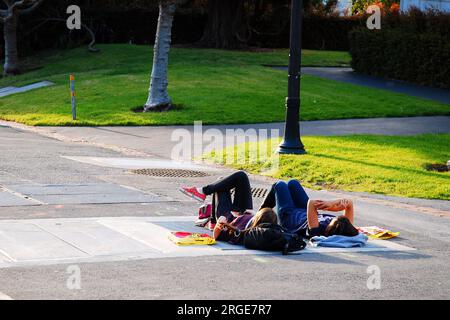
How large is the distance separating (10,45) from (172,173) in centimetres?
2574

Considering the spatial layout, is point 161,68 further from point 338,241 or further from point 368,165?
point 338,241

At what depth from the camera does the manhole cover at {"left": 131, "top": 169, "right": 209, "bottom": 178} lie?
17.1m

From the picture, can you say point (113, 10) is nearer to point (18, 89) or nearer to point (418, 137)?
point (18, 89)

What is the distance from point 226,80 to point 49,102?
6456mm

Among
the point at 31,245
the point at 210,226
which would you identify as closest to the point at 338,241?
the point at 210,226

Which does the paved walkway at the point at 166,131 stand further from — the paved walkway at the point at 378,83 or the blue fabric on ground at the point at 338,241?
the blue fabric on ground at the point at 338,241

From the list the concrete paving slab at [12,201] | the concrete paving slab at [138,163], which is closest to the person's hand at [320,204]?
the concrete paving slab at [12,201]

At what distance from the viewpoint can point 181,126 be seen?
25.0 metres

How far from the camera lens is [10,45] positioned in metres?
41.1

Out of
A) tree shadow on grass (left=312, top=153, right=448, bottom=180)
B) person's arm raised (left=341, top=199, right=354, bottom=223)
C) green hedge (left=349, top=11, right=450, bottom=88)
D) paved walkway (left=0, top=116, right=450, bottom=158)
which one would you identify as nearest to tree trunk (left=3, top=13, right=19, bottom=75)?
paved walkway (left=0, top=116, right=450, bottom=158)

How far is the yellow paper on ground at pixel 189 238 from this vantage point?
36.9ft

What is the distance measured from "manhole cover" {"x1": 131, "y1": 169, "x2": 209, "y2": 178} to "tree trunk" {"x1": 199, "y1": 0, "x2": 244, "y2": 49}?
2793cm

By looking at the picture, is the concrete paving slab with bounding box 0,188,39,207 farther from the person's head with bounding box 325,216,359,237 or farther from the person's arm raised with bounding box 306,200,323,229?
the person's head with bounding box 325,216,359,237
